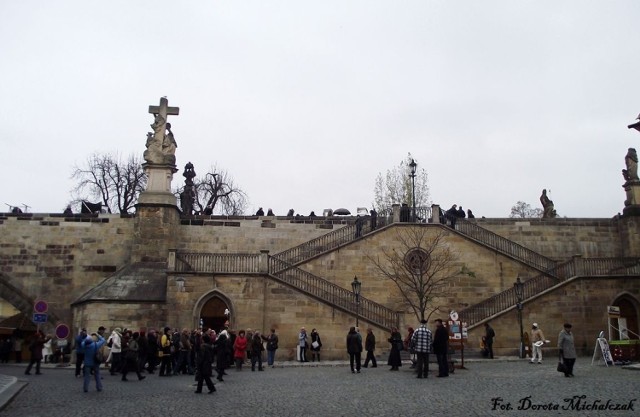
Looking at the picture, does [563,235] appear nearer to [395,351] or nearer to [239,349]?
[395,351]

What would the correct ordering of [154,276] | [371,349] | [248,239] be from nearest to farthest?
[371,349] < [154,276] < [248,239]

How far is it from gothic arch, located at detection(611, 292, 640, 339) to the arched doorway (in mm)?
16710

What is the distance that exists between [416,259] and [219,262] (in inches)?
360

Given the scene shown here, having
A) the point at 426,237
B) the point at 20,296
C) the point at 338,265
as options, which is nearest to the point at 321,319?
the point at 338,265

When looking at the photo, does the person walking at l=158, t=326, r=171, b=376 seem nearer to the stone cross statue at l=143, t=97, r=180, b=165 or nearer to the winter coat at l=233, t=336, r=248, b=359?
the winter coat at l=233, t=336, r=248, b=359

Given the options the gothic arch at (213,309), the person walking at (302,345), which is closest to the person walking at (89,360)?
the person walking at (302,345)

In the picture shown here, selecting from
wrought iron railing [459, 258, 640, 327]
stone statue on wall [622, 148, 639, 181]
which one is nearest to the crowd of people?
wrought iron railing [459, 258, 640, 327]

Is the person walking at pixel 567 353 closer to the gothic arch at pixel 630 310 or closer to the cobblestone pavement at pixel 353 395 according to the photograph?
the cobblestone pavement at pixel 353 395

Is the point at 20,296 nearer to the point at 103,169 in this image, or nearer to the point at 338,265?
the point at 338,265

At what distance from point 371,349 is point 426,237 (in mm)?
9462

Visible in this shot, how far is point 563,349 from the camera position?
624 inches

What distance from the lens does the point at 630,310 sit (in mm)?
26344

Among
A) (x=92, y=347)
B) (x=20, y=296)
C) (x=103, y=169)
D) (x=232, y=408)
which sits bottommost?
(x=232, y=408)

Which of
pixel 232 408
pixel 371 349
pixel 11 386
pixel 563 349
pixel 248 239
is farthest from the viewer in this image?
pixel 248 239
